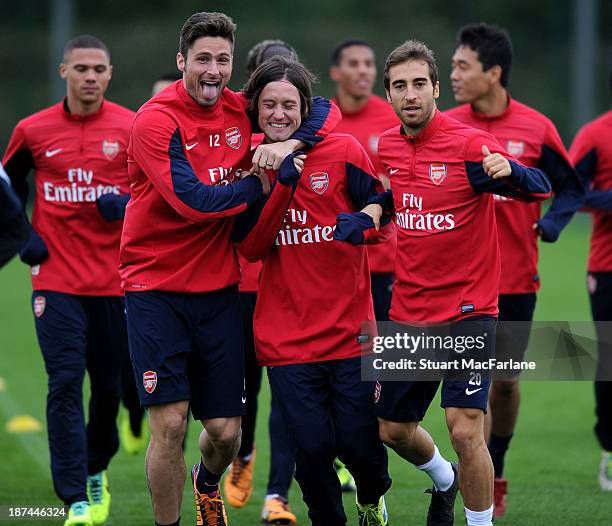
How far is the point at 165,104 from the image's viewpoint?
5645 mm

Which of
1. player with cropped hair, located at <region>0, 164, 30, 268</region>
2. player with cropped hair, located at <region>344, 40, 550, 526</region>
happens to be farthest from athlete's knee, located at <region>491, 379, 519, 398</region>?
player with cropped hair, located at <region>0, 164, 30, 268</region>

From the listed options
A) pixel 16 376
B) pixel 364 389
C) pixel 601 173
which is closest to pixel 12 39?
pixel 16 376

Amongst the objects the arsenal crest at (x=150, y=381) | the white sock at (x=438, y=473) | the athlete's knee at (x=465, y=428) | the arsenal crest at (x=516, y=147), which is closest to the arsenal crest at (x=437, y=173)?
the athlete's knee at (x=465, y=428)

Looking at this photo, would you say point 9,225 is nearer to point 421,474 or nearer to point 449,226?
point 449,226

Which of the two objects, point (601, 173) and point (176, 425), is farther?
point (601, 173)

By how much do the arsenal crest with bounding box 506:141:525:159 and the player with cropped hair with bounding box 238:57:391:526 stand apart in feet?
5.10

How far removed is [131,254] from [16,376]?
7.03 meters

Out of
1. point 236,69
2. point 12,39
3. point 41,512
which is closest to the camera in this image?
point 41,512

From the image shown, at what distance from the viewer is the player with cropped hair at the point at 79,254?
6828 millimetres

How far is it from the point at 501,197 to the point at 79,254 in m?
2.45

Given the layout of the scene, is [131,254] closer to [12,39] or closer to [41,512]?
[41,512]

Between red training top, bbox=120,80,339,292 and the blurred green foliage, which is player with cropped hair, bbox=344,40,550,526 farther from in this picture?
the blurred green foliage

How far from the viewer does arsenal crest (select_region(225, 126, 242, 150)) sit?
576cm

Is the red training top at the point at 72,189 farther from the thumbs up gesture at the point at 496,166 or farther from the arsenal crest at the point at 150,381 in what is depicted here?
the thumbs up gesture at the point at 496,166
